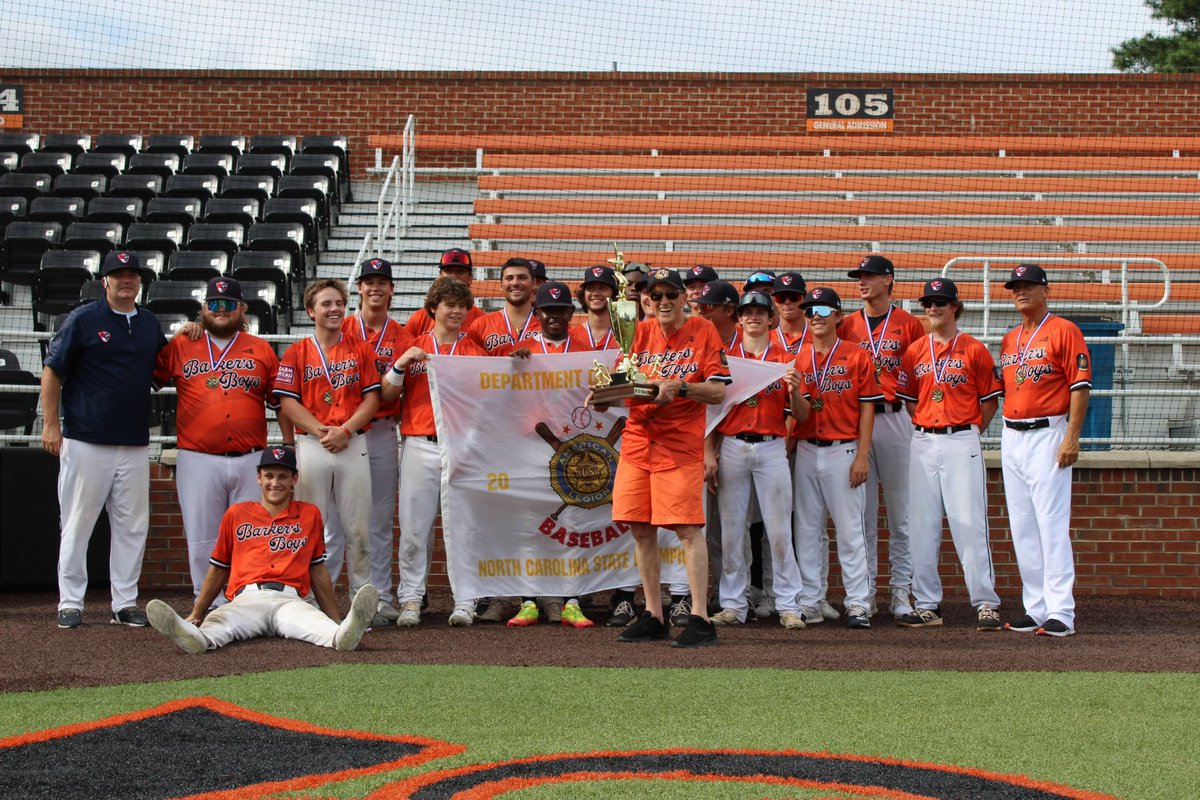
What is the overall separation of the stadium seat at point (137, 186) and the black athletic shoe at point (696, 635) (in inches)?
381

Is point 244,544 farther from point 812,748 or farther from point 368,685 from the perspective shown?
point 812,748

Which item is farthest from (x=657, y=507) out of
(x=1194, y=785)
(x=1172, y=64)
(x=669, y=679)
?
(x=1172, y=64)

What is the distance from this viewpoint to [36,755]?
12.6ft

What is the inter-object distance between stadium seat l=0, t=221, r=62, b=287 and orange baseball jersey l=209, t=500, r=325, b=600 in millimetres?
7164

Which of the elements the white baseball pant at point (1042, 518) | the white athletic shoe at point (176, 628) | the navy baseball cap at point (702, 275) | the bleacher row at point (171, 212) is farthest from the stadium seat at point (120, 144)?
the white baseball pant at point (1042, 518)

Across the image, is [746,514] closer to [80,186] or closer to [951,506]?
[951,506]

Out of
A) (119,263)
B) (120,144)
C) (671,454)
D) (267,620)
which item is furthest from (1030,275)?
(120,144)

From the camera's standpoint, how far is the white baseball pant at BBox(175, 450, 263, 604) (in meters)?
6.84

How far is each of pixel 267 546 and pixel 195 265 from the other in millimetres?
5950

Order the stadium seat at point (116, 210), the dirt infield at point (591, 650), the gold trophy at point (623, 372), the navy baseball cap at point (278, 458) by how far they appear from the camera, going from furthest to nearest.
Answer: the stadium seat at point (116, 210), the navy baseball cap at point (278, 458), the gold trophy at point (623, 372), the dirt infield at point (591, 650)

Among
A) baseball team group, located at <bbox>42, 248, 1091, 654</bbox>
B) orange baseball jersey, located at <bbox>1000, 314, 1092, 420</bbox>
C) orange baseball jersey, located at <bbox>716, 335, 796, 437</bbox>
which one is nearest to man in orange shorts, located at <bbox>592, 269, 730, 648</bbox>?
baseball team group, located at <bbox>42, 248, 1091, 654</bbox>

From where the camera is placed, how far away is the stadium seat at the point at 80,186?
13.8 meters

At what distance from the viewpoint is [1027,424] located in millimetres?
6820

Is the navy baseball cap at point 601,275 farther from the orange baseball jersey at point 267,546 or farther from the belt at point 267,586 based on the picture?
the belt at point 267,586
